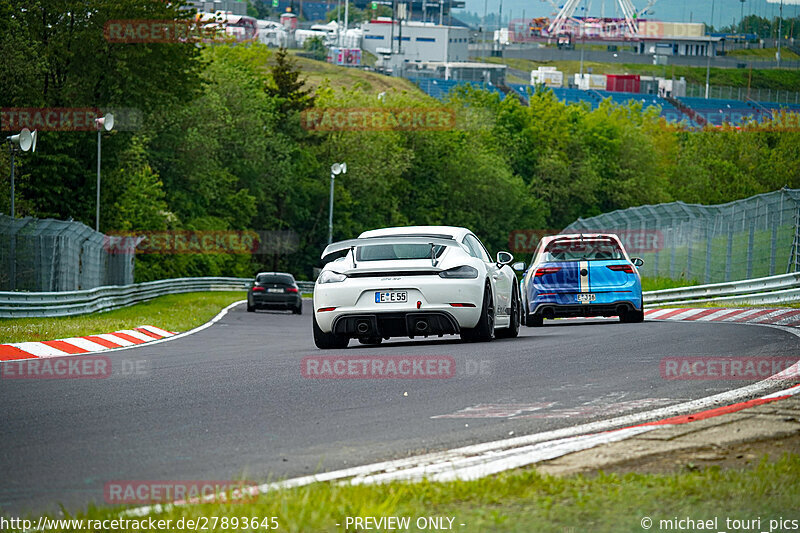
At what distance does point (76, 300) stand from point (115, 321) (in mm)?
3187

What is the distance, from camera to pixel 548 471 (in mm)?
6027

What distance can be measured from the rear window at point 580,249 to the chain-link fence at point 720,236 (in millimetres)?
8209

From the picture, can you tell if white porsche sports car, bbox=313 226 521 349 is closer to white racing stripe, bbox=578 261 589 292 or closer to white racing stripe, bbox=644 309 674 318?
white racing stripe, bbox=578 261 589 292

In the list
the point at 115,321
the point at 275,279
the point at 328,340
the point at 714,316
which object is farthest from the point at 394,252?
the point at 275,279

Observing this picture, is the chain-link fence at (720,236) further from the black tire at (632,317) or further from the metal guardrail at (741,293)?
the black tire at (632,317)

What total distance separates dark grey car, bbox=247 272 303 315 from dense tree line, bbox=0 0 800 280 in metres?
8.81

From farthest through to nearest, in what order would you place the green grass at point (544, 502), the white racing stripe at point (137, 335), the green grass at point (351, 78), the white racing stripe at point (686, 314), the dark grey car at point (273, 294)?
the green grass at point (351, 78)
the dark grey car at point (273, 294)
the white racing stripe at point (686, 314)
the white racing stripe at point (137, 335)
the green grass at point (544, 502)

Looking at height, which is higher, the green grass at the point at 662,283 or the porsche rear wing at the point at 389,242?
the porsche rear wing at the point at 389,242

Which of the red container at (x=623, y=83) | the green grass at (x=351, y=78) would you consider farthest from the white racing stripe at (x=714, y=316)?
the red container at (x=623, y=83)

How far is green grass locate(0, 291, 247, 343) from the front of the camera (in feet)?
60.7

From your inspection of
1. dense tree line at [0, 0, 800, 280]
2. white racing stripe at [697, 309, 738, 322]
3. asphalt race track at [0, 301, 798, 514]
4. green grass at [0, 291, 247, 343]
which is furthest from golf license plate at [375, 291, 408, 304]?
dense tree line at [0, 0, 800, 280]

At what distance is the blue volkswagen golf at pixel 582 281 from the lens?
1844 centimetres

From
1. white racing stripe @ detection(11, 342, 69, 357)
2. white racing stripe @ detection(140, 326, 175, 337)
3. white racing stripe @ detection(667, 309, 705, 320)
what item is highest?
white racing stripe @ detection(11, 342, 69, 357)

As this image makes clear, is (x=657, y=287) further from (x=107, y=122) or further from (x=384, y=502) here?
(x=384, y=502)
